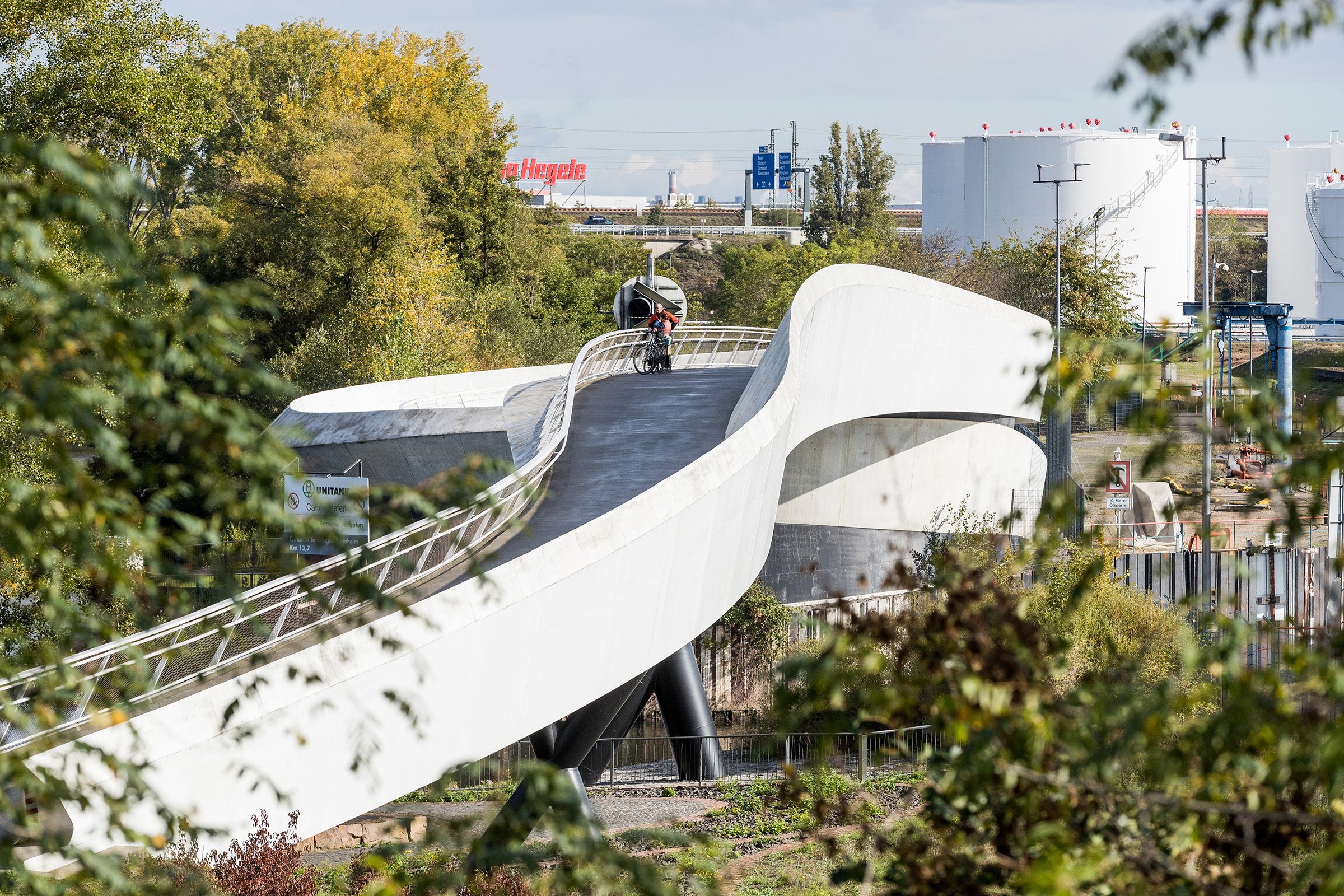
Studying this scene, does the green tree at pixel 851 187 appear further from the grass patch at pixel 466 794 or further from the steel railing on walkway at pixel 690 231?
the grass patch at pixel 466 794

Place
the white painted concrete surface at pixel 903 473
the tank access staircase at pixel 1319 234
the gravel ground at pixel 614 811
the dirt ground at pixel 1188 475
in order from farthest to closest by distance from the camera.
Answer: the tank access staircase at pixel 1319 234 < the white painted concrete surface at pixel 903 473 < the dirt ground at pixel 1188 475 < the gravel ground at pixel 614 811

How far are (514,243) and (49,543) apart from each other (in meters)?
46.1

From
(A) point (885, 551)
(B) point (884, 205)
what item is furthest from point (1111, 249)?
(A) point (885, 551)

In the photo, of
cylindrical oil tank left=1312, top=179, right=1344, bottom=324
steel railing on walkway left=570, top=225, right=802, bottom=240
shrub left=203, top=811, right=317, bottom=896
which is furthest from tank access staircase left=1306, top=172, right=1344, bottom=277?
shrub left=203, top=811, right=317, bottom=896

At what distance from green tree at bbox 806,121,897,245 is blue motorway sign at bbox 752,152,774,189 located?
34619 millimetres

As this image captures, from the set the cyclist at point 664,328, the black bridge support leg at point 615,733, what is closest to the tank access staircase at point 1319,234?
the cyclist at point 664,328

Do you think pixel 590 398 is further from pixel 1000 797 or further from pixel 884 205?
pixel 884 205

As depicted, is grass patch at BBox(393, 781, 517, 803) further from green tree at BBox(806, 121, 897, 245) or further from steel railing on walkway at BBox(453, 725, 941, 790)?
green tree at BBox(806, 121, 897, 245)

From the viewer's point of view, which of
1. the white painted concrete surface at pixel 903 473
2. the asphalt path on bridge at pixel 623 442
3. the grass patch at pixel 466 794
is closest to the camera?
the asphalt path on bridge at pixel 623 442

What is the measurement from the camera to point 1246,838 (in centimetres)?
267

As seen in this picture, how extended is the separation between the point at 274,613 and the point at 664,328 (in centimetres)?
1769

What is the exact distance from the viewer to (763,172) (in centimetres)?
11994

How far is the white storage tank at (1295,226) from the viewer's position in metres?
79.3

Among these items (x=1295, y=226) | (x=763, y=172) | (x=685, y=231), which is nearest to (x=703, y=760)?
(x=1295, y=226)
